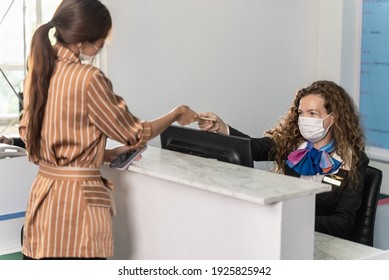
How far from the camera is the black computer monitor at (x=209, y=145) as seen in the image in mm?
2219

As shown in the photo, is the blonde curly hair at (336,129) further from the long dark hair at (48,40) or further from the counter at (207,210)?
the long dark hair at (48,40)

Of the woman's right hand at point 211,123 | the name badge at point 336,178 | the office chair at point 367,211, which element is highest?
the woman's right hand at point 211,123

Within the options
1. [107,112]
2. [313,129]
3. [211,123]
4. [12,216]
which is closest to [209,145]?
[211,123]

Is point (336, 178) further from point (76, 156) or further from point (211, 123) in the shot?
point (76, 156)

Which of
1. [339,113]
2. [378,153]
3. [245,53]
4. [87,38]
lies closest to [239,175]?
[87,38]

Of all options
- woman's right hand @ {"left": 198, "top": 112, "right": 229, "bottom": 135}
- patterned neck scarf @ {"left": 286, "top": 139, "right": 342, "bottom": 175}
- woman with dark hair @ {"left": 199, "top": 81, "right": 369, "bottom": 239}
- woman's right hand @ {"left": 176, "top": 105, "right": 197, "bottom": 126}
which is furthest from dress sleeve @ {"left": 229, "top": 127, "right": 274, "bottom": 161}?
woman's right hand @ {"left": 176, "top": 105, "right": 197, "bottom": 126}

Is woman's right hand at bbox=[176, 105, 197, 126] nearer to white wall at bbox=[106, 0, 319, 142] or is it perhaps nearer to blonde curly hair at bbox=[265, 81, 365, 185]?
blonde curly hair at bbox=[265, 81, 365, 185]

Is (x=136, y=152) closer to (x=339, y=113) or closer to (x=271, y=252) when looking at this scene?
(x=271, y=252)

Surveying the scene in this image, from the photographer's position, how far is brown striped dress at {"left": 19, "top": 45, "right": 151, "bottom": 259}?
1.91 m

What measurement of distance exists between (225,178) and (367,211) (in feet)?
3.20

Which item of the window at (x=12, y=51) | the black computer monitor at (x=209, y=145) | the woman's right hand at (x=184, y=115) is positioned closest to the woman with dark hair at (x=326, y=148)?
the black computer monitor at (x=209, y=145)

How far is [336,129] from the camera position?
278 centimetres

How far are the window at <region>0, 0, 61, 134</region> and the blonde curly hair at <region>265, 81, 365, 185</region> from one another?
3.76 ft

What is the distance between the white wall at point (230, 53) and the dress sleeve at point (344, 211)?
1.23 meters
